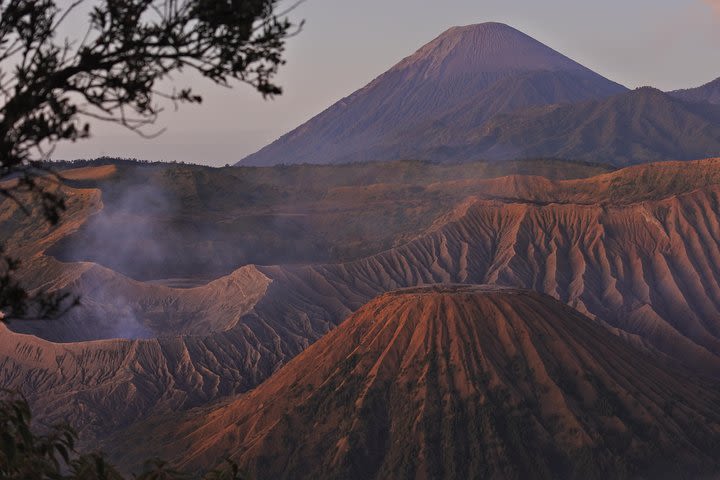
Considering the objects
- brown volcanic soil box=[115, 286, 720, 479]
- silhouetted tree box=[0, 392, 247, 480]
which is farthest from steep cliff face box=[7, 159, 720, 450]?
silhouetted tree box=[0, 392, 247, 480]

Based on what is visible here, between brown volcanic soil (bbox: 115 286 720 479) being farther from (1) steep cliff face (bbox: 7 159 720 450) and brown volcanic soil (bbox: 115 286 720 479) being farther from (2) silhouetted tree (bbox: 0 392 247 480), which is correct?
(2) silhouetted tree (bbox: 0 392 247 480)

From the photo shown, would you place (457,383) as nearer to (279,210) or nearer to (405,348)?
(405,348)

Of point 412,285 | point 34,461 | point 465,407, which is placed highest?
point 34,461

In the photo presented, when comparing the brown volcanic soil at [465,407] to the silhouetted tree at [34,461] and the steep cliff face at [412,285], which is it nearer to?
→ the steep cliff face at [412,285]

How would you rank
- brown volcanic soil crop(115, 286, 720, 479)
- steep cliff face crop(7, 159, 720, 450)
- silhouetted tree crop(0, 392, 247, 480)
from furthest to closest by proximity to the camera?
steep cliff face crop(7, 159, 720, 450)
brown volcanic soil crop(115, 286, 720, 479)
silhouetted tree crop(0, 392, 247, 480)

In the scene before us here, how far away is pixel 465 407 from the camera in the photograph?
1922 inches

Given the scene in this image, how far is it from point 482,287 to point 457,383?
26.2 feet

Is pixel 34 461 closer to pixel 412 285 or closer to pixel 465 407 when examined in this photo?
pixel 465 407

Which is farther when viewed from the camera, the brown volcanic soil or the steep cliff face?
the steep cliff face

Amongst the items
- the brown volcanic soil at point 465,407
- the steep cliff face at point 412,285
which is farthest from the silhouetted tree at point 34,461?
the steep cliff face at point 412,285

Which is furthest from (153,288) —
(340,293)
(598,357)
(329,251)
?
(598,357)

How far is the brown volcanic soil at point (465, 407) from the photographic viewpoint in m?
47.2

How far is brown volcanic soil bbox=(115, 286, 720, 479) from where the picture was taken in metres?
47.2

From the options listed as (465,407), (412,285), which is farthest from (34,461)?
(412,285)
